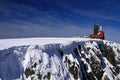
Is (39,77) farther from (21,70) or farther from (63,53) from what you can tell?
(63,53)

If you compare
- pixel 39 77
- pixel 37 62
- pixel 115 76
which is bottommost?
pixel 115 76

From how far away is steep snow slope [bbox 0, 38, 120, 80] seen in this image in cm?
2033

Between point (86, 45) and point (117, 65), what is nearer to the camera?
point (86, 45)

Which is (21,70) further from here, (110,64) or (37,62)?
(110,64)

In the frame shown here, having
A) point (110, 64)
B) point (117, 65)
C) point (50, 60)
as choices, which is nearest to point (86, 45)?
point (110, 64)

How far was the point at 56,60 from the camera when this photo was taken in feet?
79.0

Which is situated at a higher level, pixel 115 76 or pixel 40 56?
pixel 40 56

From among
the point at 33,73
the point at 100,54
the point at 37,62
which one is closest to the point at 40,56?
the point at 37,62

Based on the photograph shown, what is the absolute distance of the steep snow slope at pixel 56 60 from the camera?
2033 cm

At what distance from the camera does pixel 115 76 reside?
107ft

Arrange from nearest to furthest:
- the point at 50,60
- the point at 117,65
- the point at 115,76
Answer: the point at 50,60
the point at 115,76
the point at 117,65

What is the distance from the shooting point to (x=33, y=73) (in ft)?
69.3

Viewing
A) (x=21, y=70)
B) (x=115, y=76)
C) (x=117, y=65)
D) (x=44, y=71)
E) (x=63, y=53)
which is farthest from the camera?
(x=117, y=65)

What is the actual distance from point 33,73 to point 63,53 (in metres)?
6.40
